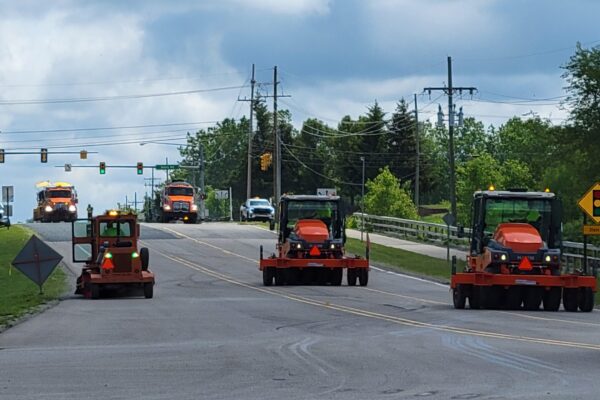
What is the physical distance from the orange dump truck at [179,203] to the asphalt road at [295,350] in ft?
165

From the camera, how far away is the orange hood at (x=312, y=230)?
3634 cm

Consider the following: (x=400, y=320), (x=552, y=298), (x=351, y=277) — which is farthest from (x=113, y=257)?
(x=552, y=298)

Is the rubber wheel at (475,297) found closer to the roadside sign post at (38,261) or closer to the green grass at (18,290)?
the green grass at (18,290)

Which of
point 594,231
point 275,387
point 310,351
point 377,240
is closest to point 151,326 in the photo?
point 310,351

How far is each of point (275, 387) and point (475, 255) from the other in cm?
1631

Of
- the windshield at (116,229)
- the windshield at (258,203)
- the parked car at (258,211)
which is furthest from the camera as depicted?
the windshield at (258,203)

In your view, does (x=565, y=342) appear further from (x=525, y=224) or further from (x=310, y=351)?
(x=525, y=224)

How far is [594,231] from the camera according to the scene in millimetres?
30016

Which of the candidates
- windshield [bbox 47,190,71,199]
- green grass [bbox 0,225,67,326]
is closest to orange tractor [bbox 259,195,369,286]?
green grass [bbox 0,225,67,326]

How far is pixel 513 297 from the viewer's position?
1087 inches

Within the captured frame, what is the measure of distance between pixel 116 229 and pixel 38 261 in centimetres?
250

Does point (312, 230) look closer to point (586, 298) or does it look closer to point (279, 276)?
point (279, 276)

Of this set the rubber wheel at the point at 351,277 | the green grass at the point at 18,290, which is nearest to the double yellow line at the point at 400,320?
the rubber wheel at the point at 351,277

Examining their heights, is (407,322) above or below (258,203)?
below
